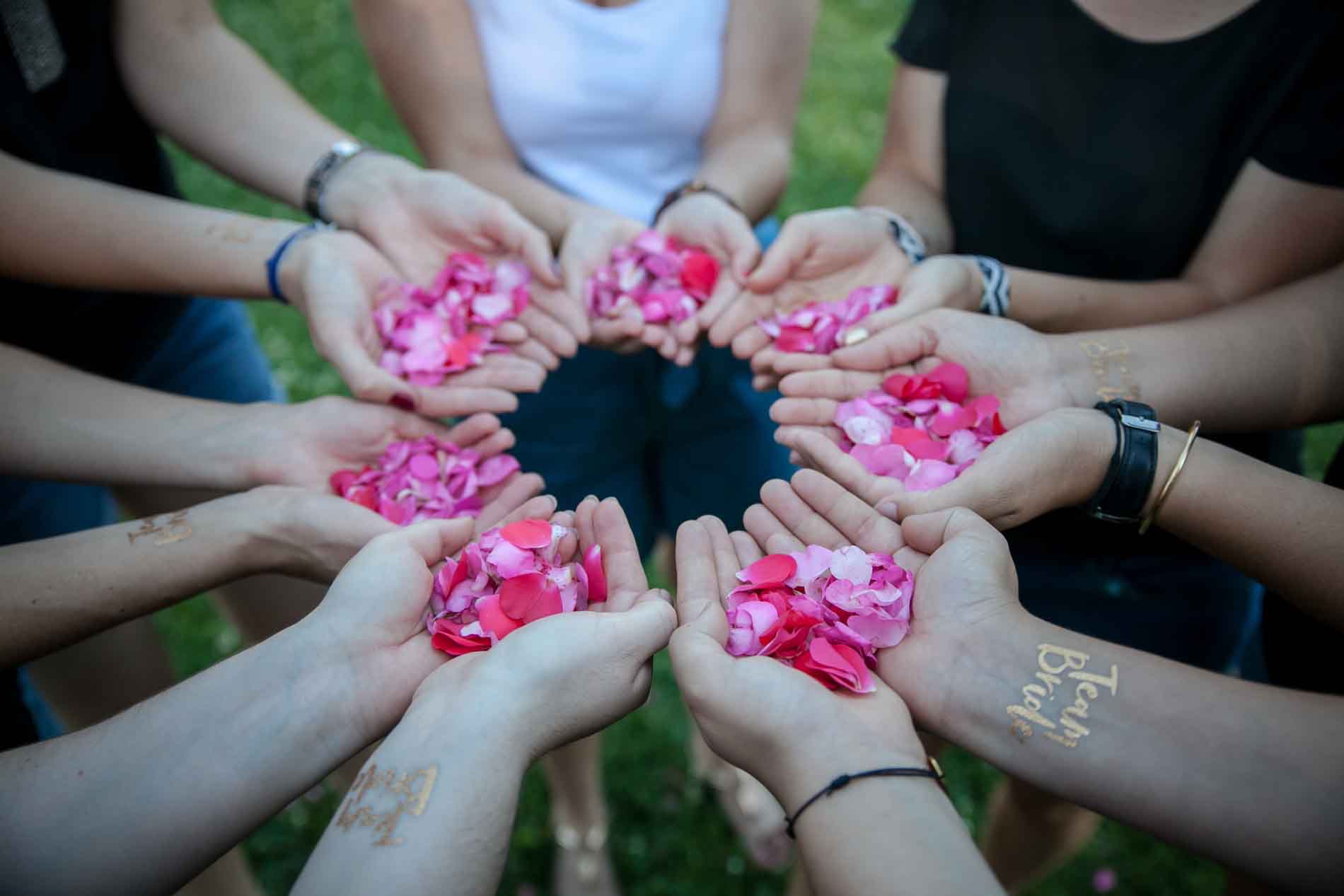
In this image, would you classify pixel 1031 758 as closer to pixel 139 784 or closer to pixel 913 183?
pixel 139 784

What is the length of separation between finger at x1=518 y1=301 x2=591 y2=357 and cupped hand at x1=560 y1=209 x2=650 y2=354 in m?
0.02

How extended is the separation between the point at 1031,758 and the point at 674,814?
1771 millimetres

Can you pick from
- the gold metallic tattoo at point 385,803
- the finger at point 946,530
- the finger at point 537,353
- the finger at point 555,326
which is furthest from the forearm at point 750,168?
the gold metallic tattoo at point 385,803

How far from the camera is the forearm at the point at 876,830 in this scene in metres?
1.04

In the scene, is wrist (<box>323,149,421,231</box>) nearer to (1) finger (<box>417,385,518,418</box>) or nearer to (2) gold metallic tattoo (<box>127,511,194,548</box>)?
(1) finger (<box>417,385,518,418</box>)

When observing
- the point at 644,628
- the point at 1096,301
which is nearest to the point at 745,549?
the point at 644,628

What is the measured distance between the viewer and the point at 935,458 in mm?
1696

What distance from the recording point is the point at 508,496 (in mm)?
1766

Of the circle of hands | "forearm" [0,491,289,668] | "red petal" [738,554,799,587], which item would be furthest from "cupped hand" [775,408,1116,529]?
"forearm" [0,491,289,668]

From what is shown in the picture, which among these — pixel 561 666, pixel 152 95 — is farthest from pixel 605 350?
pixel 152 95

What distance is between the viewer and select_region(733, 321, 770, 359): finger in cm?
203

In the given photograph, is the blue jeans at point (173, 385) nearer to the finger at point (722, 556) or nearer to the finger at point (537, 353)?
the finger at point (537, 353)

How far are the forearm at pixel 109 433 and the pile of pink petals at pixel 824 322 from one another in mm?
1212

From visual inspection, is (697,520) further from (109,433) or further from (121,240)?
(121,240)
